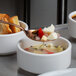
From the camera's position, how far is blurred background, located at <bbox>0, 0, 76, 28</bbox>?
2.18 m

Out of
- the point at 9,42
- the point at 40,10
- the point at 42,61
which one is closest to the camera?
the point at 42,61

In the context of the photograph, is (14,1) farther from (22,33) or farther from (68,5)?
(22,33)

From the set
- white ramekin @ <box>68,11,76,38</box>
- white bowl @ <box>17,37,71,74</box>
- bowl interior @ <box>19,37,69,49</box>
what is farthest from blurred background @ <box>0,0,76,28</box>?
white bowl @ <box>17,37,71,74</box>

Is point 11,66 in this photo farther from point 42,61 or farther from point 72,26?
point 72,26

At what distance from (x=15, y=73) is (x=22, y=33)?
14 cm

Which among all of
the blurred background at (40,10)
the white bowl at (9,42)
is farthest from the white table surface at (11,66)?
the blurred background at (40,10)

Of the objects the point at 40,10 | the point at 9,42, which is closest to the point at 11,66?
the point at 9,42

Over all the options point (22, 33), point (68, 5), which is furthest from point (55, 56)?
point (68, 5)

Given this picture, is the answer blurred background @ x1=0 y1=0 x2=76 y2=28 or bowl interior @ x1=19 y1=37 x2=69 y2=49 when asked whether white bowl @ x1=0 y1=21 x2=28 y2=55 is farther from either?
blurred background @ x1=0 y1=0 x2=76 y2=28

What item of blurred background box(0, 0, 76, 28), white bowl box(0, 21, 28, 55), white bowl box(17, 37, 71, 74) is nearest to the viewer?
white bowl box(17, 37, 71, 74)

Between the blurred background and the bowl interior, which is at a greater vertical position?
the bowl interior

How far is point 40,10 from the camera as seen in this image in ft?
7.43

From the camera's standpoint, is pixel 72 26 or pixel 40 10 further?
pixel 40 10

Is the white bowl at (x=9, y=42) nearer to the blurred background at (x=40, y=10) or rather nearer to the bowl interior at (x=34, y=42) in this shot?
the bowl interior at (x=34, y=42)
